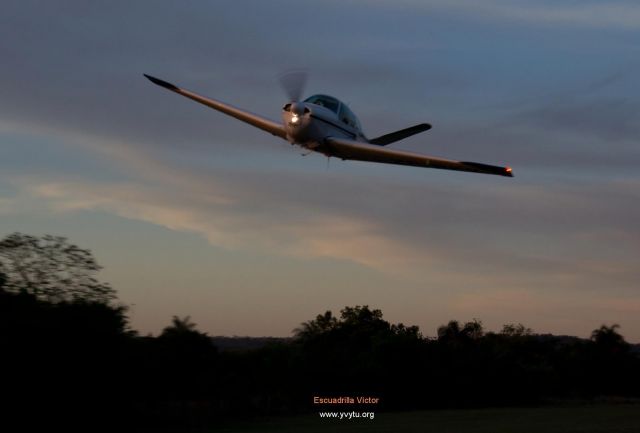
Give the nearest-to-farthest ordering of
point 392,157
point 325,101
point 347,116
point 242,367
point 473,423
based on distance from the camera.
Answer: point 392,157, point 325,101, point 347,116, point 473,423, point 242,367

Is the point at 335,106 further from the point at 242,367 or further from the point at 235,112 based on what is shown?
the point at 242,367

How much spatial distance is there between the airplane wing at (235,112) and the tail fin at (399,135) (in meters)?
5.83

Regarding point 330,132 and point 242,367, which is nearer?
point 330,132

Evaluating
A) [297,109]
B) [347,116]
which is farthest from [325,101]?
[297,109]

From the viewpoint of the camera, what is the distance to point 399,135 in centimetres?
3841

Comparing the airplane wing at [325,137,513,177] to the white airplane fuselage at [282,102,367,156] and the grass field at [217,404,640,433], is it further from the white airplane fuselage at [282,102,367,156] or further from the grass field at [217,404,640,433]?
the grass field at [217,404,640,433]

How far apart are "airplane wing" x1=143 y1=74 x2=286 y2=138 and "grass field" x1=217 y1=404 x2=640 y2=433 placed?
1629 centimetres

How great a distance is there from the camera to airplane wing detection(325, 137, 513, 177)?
27.2 meters

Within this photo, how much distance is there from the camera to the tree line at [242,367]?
3909 cm

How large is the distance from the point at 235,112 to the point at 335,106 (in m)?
4.58

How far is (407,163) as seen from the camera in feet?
100

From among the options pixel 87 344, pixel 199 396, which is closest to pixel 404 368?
pixel 199 396

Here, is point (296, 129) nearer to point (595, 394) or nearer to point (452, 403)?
point (452, 403)

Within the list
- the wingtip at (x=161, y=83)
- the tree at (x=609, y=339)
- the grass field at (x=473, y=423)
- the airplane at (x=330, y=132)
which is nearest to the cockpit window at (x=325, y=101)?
the airplane at (x=330, y=132)
